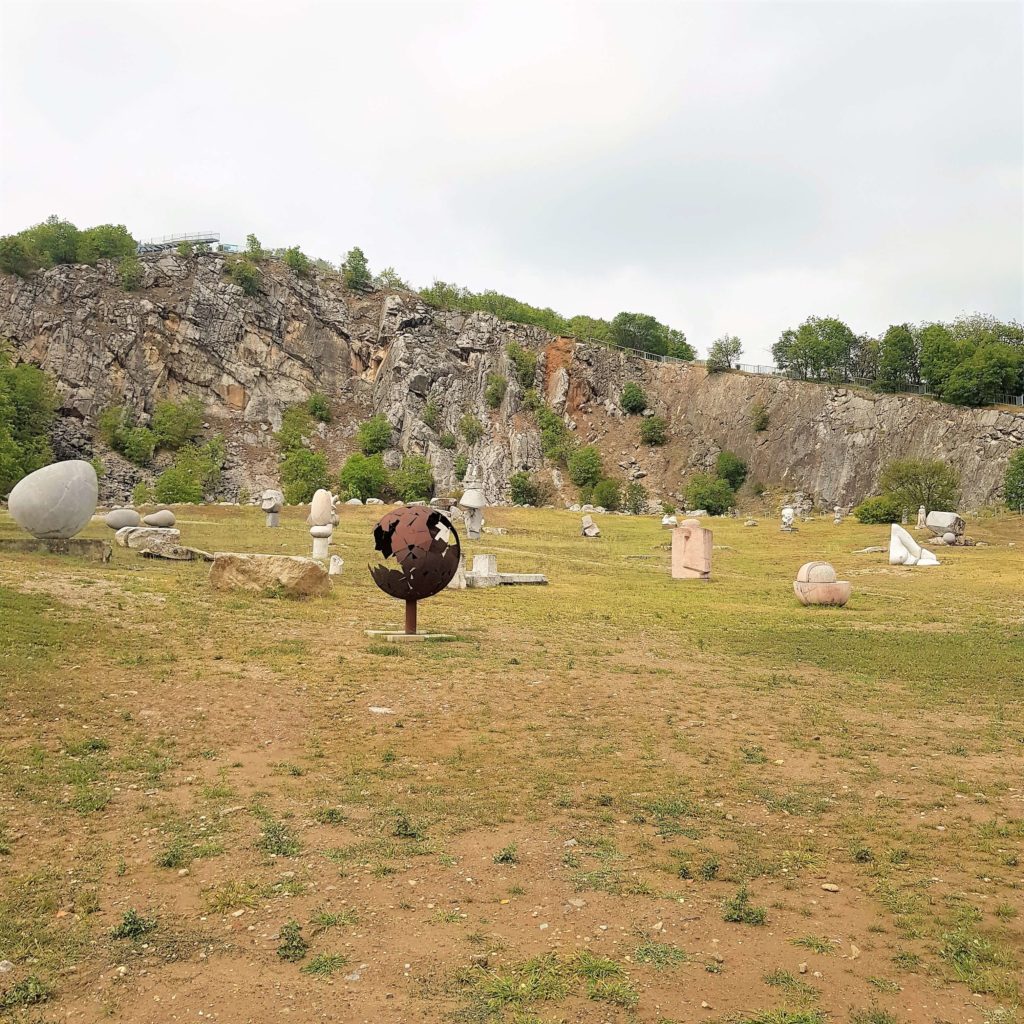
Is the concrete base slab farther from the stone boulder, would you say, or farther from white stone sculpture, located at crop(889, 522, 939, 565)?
white stone sculpture, located at crop(889, 522, 939, 565)

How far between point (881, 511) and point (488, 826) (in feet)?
167

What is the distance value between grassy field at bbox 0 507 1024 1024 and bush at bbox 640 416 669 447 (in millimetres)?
A: 79558

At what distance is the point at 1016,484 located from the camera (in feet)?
200

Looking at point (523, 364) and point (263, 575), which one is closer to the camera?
point (263, 575)

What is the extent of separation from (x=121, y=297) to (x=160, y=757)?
101 meters

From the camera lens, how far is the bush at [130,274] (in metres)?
97.5

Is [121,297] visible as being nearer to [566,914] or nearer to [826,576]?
[826,576]

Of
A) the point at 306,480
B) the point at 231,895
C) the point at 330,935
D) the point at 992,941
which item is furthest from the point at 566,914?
the point at 306,480

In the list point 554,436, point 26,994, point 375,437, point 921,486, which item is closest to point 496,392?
point 554,436

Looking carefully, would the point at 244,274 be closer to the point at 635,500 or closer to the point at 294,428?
the point at 294,428

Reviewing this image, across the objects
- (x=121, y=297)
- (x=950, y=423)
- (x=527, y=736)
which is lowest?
(x=527, y=736)

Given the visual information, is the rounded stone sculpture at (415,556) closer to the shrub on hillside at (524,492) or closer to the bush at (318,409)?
the shrub on hillside at (524,492)

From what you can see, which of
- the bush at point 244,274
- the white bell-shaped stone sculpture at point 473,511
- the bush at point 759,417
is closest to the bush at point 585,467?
the bush at point 759,417

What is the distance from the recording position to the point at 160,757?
7891 mm
